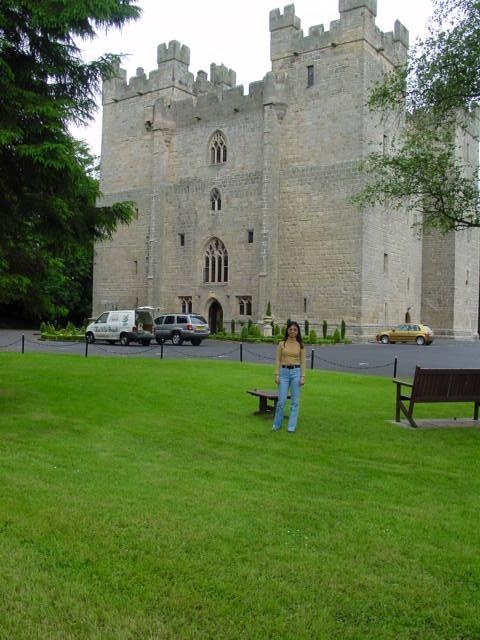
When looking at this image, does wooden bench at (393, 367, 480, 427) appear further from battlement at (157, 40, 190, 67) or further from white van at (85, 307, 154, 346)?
battlement at (157, 40, 190, 67)

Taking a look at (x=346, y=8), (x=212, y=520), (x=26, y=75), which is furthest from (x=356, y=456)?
(x=346, y=8)

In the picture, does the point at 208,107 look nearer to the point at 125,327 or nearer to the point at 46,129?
the point at 125,327

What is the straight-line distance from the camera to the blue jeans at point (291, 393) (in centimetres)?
874

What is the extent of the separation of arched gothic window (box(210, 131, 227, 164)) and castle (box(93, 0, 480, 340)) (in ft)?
0.29

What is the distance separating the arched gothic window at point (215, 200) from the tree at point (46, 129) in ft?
94.0

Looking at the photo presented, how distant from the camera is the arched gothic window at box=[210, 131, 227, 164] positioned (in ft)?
126

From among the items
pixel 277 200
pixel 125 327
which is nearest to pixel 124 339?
pixel 125 327

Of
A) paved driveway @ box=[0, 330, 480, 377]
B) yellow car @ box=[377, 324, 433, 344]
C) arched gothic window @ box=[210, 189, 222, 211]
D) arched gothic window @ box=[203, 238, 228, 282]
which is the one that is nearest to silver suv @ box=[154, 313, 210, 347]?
paved driveway @ box=[0, 330, 480, 377]

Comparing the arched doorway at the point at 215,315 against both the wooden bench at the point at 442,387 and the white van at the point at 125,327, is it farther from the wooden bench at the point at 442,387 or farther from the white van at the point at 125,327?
the wooden bench at the point at 442,387

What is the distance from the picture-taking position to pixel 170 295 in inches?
1596

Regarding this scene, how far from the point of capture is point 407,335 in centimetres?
3312

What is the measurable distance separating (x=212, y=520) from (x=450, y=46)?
372 inches

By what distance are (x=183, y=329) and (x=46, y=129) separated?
812 inches

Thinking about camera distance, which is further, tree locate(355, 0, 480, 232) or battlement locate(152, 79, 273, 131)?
battlement locate(152, 79, 273, 131)
